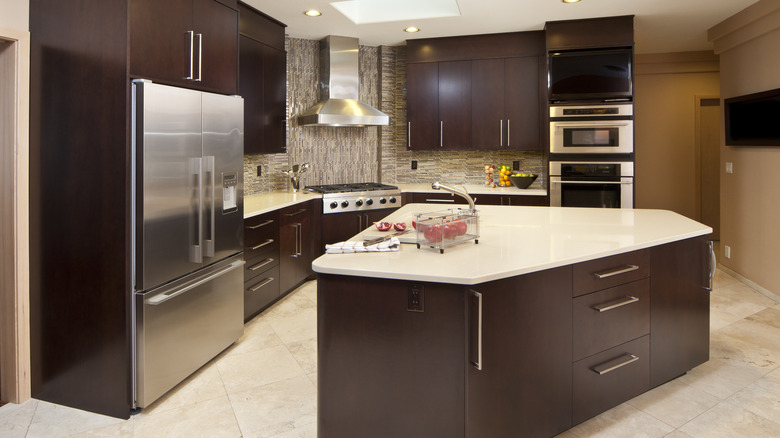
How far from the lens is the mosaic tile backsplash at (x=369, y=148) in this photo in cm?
531

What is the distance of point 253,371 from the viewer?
296 cm

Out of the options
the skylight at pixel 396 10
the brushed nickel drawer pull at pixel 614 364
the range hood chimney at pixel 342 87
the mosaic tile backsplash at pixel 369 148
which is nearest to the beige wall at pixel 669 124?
the mosaic tile backsplash at pixel 369 148

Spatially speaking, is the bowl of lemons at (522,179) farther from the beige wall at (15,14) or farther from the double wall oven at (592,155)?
the beige wall at (15,14)

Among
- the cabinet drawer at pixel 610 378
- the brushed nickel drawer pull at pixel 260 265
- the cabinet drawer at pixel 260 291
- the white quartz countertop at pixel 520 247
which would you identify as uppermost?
the white quartz countertop at pixel 520 247

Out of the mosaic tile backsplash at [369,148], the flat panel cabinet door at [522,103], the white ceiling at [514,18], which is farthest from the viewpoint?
the mosaic tile backsplash at [369,148]

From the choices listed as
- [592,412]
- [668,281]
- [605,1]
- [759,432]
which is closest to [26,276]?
[592,412]

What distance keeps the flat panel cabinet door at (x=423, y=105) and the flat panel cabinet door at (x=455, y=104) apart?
64 millimetres

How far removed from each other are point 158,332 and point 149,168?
81 cm

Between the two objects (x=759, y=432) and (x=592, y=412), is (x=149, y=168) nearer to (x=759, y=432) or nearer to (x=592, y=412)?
(x=592, y=412)

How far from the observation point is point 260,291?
3.88 m

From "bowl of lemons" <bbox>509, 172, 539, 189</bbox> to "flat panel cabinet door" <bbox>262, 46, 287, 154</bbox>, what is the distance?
2.34 meters

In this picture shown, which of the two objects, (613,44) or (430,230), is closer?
(430,230)

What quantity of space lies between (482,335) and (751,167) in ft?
13.5

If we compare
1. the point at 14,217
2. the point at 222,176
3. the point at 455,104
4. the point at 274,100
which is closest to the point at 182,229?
the point at 222,176
